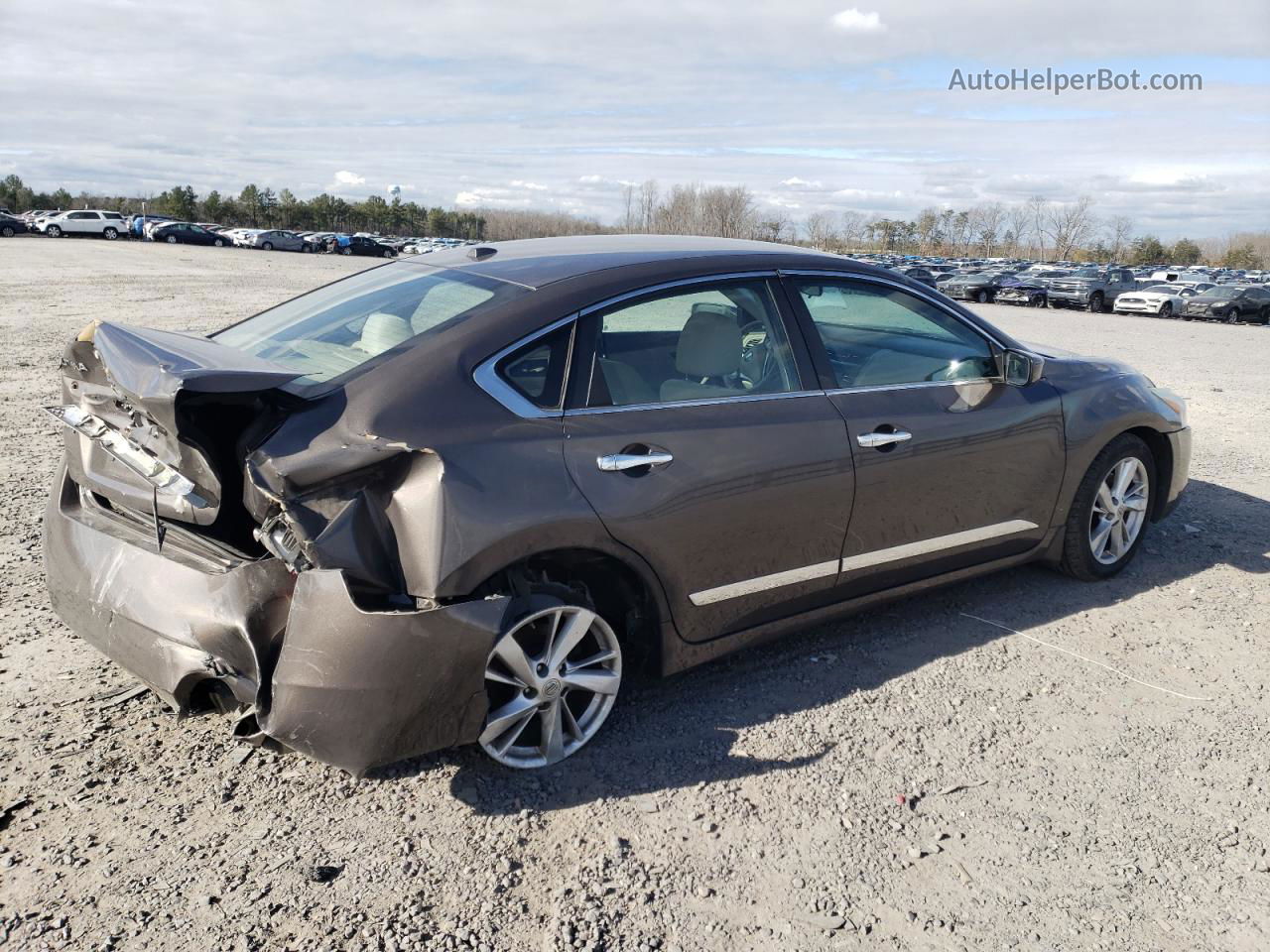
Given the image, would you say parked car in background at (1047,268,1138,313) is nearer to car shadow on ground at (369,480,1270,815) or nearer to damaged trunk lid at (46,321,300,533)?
car shadow on ground at (369,480,1270,815)

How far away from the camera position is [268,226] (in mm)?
89062

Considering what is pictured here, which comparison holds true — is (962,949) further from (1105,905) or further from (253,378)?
(253,378)

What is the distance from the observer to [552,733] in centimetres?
325

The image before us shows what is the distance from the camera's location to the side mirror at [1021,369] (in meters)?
4.36

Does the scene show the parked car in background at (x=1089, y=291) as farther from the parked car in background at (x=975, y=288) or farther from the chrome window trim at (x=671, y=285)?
the chrome window trim at (x=671, y=285)

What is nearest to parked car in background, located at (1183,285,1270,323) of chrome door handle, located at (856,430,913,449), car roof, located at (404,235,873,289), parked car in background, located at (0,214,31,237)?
car roof, located at (404,235,873,289)

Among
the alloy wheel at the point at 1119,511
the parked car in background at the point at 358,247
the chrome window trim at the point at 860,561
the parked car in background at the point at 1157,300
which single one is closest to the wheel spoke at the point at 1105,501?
the alloy wheel at the point at 1119,511

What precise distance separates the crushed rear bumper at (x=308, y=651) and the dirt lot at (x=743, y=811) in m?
0.31

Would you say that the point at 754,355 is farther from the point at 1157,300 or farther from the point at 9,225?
the point at 9,225

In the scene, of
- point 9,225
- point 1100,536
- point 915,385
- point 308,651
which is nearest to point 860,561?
point 915,385

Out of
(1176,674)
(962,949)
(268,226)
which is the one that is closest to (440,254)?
(962,949)

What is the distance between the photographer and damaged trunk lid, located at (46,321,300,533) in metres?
2.78

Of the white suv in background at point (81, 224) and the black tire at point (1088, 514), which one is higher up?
the white suv in background at point (81, 224)

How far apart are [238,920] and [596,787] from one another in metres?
1.12
